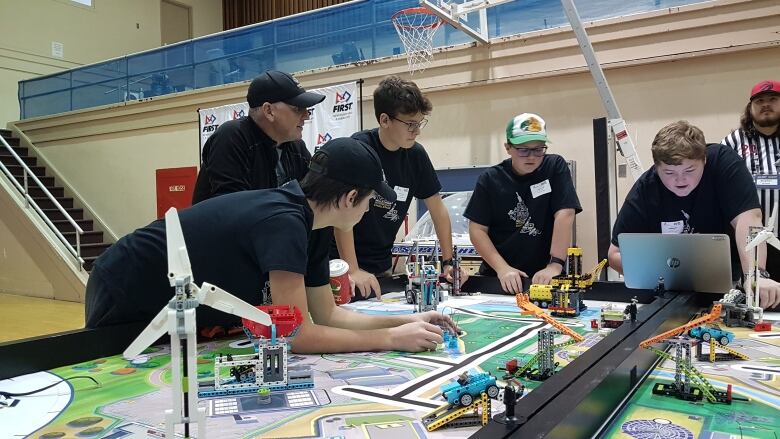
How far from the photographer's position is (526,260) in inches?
101

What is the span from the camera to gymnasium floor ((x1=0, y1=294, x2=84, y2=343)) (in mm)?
5078

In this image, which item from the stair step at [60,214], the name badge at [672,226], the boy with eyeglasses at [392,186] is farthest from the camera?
the stair step at [60,214]

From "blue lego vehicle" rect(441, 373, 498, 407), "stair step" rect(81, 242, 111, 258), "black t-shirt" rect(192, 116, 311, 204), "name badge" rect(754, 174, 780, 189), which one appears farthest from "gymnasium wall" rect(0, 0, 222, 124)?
"blue lego vehicle" rect(441, 373, 498, 407)

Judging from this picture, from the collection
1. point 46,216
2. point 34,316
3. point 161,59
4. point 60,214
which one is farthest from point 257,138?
point 60,214

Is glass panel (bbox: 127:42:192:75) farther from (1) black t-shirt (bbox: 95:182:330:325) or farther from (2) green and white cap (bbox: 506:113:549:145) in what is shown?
(1) black t-shirt (bbox: 95:182:330:325)

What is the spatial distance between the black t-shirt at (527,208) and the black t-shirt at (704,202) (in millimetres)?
387

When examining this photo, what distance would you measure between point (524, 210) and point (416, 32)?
289 centimetres

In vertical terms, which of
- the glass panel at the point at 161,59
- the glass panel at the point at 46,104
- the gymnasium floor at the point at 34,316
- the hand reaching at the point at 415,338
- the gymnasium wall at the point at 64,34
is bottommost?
the gymnasium floor at the point at 34,316

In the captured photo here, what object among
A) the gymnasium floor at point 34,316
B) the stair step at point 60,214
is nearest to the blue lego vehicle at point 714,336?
the gymnasium floor at point 34,316

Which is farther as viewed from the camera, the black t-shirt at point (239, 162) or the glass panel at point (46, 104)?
the glass panel at point (46, 104)

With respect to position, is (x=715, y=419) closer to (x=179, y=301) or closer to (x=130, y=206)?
(x=179, y=301)

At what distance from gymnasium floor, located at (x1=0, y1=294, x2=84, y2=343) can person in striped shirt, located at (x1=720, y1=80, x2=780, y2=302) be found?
514 centimetres

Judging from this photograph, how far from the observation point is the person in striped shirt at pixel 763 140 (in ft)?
8.11

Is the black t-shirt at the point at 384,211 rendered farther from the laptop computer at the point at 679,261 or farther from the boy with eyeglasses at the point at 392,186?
the laptop computer at the point at 679,261
